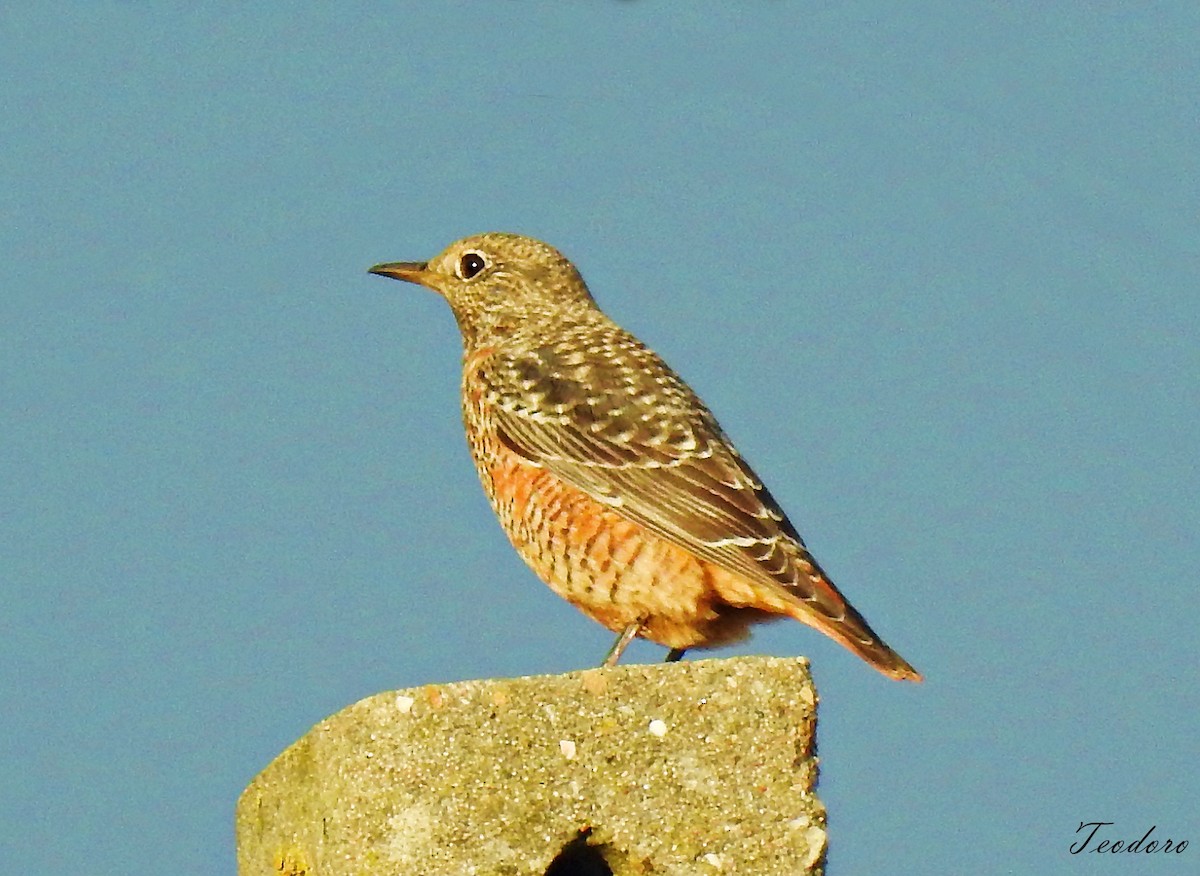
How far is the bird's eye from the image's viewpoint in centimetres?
1168

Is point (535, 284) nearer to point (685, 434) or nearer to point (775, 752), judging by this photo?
point (685, 434)

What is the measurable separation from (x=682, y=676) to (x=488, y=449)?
11.7 feet

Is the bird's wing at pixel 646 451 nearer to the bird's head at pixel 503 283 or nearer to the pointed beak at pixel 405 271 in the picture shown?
the bird's head at pixel 503 283

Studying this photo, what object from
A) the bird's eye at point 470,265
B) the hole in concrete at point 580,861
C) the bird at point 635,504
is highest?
the bird's eye at point 470,265

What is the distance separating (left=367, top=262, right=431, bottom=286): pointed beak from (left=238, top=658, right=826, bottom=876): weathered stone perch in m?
5.78

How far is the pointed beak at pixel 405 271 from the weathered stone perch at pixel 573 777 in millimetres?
5776

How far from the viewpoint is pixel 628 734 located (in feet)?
21.2

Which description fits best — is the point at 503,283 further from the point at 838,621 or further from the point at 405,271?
the point at 838,621

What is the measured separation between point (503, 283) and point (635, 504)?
285 cm

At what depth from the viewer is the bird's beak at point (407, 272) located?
11953 millimetres

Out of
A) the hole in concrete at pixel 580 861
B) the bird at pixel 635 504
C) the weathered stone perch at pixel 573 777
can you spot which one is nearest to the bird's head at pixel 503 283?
the bird at pixel 635 504

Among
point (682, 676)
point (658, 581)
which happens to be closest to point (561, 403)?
point (658, 581)

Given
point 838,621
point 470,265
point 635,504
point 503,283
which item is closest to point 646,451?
point 635,504

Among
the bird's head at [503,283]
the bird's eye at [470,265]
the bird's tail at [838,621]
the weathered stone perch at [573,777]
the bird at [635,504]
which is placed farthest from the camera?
the bird's eye at [470,265]
